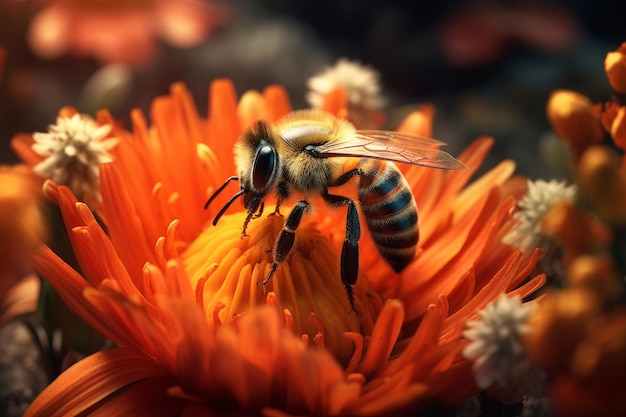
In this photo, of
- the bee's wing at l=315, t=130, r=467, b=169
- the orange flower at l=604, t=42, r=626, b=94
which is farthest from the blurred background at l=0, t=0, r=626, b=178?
the orange flower at l=604, t=42, r=626, b=94

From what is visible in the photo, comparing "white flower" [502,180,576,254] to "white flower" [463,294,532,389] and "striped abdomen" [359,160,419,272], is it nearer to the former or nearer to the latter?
"striped abdomen" [359,160,419,272]

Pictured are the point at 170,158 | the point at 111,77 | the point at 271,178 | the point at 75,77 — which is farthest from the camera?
the point at 75,77

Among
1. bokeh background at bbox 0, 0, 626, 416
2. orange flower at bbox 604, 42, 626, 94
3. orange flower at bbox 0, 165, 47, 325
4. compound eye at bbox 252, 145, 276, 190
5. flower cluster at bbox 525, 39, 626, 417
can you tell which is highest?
bokeh background at bbox 0, 0, 626, 416

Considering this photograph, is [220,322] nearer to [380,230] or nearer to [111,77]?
[380,230]

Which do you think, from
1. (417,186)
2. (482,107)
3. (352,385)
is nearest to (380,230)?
(417,186)

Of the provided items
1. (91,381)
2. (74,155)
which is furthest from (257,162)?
(91,381)
